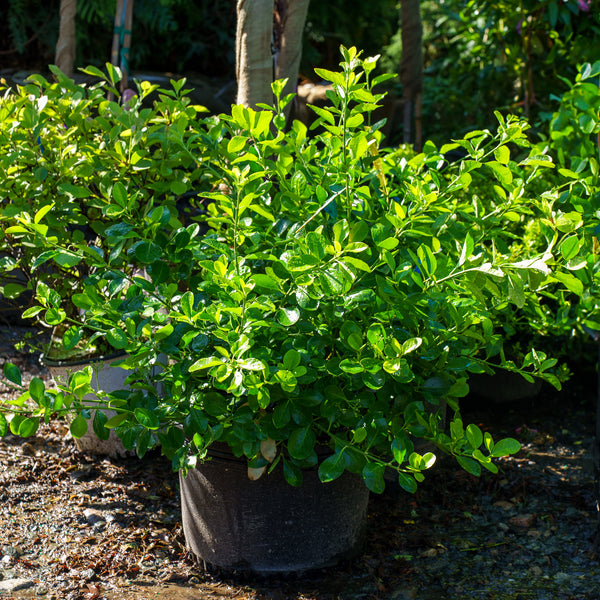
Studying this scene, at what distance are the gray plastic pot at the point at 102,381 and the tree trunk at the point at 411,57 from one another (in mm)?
2450

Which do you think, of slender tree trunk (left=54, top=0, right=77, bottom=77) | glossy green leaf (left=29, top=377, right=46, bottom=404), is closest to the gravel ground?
glossy green leaf (left=29, top=377, right=46, bottom=404)

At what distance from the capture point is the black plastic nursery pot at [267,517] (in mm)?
1742

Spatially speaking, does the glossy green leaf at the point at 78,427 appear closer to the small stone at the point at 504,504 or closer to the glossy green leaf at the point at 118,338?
the glossy green leaf at the point at 118,338

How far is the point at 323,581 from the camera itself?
1799mm

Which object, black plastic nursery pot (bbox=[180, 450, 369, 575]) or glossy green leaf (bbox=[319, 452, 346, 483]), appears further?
black plastic nursery pot (bbox=[180, 450, 369, 575])

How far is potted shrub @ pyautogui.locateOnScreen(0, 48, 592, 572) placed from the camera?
4.58 ft

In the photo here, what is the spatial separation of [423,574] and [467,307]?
78 centimetres

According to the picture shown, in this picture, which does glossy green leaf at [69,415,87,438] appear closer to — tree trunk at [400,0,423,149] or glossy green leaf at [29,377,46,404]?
glossy green leaf at [29,377,46,404]

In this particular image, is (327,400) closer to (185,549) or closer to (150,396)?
(150,396)

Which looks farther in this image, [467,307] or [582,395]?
[582,395]

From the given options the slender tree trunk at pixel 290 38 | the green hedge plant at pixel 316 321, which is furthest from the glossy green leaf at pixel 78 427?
the slender tree trunk at pixel 290 38

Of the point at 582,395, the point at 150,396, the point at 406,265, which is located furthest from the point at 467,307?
the point at 582,395

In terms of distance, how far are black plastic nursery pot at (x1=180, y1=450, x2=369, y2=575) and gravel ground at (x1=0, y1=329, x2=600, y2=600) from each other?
0.06 meters

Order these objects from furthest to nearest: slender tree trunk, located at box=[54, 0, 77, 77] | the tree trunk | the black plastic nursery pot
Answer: the tree trunk < slender tree trunk, located at box=[54, 0, 77, 77] < the black plastic nursery pot
